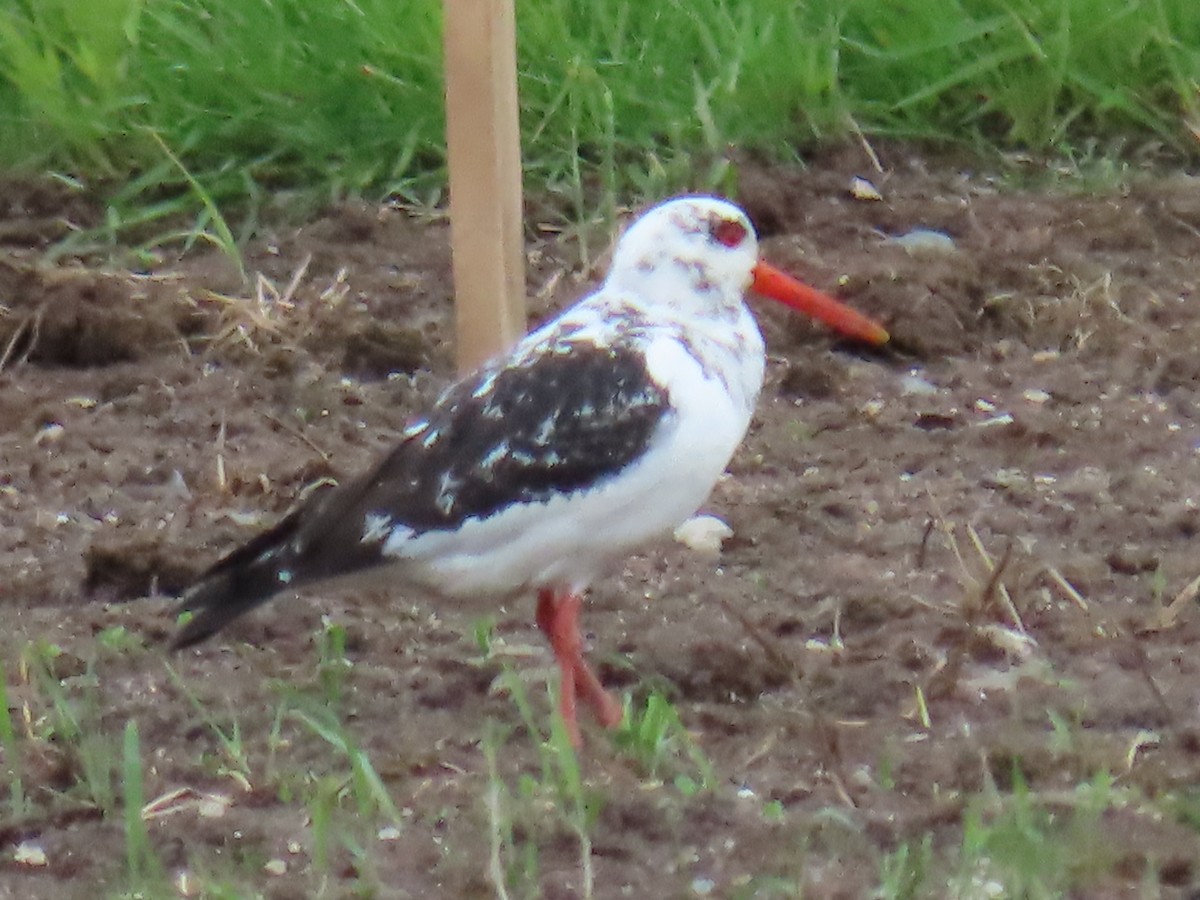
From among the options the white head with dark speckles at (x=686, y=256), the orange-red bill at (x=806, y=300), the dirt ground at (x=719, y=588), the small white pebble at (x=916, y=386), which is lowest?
the small white pebble at (x=916, y=386)

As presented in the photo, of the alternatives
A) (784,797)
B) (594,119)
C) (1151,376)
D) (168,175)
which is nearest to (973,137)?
(594,119)

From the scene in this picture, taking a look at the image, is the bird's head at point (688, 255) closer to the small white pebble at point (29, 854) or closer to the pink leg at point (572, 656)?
the pink leg at point (572, 656)

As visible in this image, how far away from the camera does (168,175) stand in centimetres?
649

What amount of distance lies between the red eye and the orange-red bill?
0.44 ft

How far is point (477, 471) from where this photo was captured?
3805 millimetres

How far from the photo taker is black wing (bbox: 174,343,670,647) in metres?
3.75

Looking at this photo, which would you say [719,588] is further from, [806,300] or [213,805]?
[213,805]

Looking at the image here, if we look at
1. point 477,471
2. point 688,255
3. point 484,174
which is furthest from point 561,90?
point 477,471

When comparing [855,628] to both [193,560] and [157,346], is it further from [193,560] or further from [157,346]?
[157,346]

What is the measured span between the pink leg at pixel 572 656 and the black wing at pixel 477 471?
225 mm

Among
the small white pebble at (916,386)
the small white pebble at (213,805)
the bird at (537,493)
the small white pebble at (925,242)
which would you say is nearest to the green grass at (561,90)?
the small white pebble at (925,242)

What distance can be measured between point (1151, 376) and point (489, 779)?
8.17 feet

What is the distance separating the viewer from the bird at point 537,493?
3.76 meters

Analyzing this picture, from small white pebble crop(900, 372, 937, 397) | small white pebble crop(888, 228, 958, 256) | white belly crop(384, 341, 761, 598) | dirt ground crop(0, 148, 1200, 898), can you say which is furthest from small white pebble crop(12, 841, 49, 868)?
small white pebble crop(888, 228, 958, 256)
